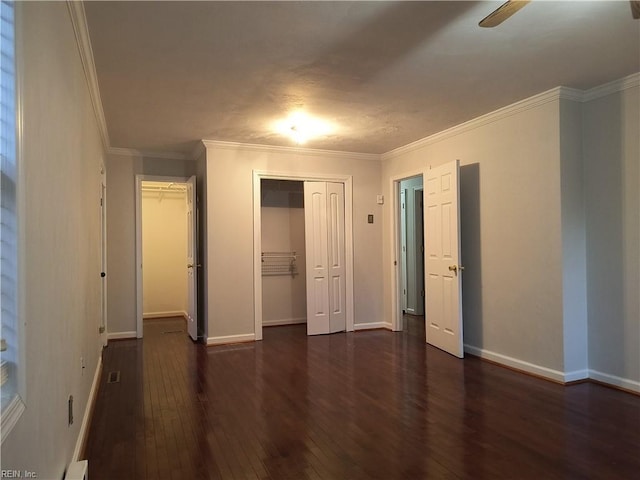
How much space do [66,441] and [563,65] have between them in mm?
3847

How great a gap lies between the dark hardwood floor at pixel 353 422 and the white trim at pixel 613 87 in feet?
7.81

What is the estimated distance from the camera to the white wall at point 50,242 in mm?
1308

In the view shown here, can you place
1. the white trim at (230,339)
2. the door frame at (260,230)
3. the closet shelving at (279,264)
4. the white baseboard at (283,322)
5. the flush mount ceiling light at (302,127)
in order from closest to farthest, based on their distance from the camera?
the flush mount ceiling light at (302,127)
the white trim at (230,339)
the door frame at (260,230)
the white baseboard at (283,322)
the closet shelving at (279,264)

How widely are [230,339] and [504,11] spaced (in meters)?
4.34

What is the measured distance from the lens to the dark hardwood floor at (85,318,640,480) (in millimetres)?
2225

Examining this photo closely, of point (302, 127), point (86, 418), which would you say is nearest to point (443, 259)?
point (302, 127)

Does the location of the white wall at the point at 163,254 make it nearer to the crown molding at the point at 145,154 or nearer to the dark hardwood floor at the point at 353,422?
the crown molding at the point at 145,154

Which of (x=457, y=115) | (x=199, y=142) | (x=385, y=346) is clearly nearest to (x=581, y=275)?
(x=457, y=115)

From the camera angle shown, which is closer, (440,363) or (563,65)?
(563,65)

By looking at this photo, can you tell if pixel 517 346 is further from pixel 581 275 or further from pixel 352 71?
pixel 352 71

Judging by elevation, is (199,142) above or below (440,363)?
above

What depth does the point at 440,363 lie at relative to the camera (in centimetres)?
412

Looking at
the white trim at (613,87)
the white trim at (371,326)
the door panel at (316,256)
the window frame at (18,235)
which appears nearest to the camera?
the window frame at (18,235)

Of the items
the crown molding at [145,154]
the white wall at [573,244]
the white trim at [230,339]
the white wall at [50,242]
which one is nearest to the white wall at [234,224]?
the white trim at [230,339]
